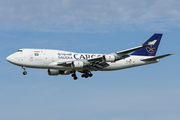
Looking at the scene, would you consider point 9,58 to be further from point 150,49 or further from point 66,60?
point 150,49

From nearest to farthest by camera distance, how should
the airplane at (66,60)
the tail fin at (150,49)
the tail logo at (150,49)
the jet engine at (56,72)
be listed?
1. the airplane at (66,60)
2. the jet engine at (56,72)
3. the tail fin at (150,49)
4. the tail logo at (150,49)

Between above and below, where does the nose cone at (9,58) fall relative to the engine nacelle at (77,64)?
above

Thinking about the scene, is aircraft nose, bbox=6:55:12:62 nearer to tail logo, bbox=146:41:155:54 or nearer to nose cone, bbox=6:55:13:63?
nose cone, bbox=6:55:13:63

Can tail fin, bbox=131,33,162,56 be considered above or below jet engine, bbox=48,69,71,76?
above

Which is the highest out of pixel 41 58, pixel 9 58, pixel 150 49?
pixel 9 58

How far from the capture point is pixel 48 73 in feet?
177

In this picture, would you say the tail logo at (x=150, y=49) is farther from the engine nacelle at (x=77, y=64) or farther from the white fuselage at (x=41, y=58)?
the engine nacelle at (x=77, y=64)

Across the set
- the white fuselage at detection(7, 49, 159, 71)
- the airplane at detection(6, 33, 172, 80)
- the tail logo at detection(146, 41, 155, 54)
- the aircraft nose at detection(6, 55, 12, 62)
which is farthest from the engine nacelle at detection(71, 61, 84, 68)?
the tail logo at detection(146, 41, 155, 54)

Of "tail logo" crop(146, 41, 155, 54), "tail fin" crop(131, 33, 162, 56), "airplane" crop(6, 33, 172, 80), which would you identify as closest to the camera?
"airplane" crop(6, 33, 172, 80)

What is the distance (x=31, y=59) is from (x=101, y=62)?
11.5 m

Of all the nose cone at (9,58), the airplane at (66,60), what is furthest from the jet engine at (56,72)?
the nose cone at (9,58)

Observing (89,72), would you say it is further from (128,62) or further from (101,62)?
(128,62)

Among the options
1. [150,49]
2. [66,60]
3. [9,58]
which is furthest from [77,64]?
[150,49]

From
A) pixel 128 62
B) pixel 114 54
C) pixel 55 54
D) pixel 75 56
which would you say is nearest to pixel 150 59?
pixel 128 62
